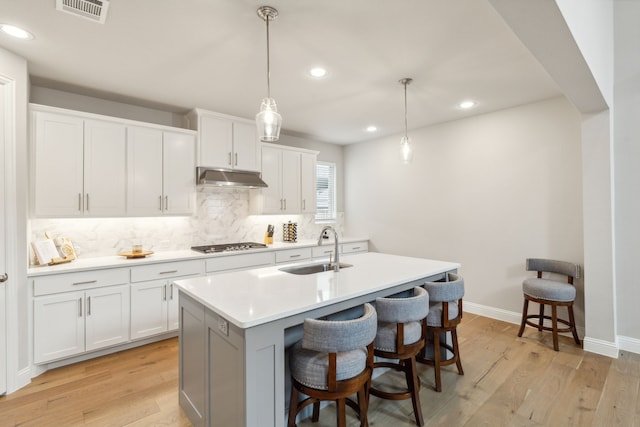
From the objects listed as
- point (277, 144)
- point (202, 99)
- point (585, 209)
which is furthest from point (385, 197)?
point (202, 99)

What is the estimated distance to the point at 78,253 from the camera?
3229 millimetres

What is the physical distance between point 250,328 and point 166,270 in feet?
7.34

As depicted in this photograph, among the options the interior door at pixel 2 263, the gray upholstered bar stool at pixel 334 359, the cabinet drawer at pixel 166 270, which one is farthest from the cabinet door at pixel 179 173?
the gray upholstered bar stool at pixel 334 359

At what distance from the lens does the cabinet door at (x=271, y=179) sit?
444 centimetres

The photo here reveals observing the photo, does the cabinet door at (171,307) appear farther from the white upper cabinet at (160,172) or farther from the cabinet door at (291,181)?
the cabinet door at (291,181)

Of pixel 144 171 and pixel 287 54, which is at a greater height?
pixel 287 54

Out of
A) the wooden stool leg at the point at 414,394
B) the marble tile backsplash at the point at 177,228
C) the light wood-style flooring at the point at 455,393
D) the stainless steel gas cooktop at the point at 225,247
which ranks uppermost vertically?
the marble tile backsplash at the point at 177,228

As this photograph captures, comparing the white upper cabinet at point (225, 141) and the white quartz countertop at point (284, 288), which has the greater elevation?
the white upper cabinet at point (225, 141)

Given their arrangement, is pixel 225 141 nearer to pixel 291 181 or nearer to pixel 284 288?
pixel 291 181

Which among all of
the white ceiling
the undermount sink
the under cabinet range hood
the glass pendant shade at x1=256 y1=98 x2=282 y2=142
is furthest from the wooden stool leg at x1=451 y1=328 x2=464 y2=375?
the under cabinet range hood

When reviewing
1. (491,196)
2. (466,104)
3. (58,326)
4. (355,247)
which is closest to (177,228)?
(58,326)

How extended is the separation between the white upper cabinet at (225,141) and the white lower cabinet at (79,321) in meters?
1.75

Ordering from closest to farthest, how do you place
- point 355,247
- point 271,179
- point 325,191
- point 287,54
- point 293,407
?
point 293,407 < point 287,54 < point 271,179 < point 355,247 < point 325,191

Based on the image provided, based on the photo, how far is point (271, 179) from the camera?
4.52 metres
